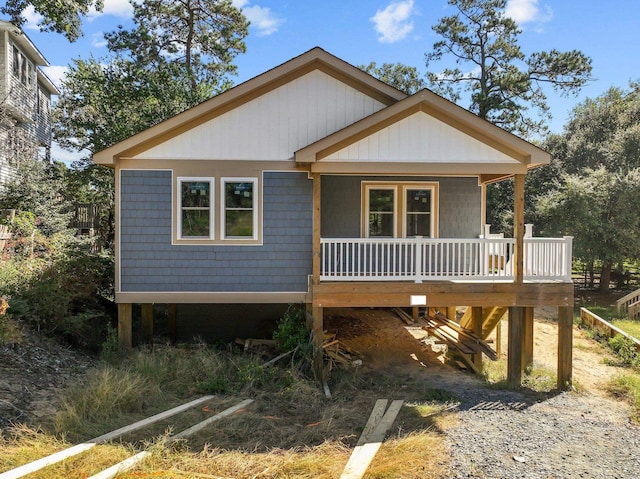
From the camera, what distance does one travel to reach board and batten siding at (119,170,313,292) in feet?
30.4

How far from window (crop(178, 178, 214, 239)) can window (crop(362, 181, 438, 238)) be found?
3.75 metres

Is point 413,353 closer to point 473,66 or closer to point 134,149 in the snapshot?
point 134,149

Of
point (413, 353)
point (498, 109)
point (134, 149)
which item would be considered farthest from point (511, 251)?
point (498, 109)

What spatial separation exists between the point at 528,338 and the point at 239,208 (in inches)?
288

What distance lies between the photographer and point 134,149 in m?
9.16

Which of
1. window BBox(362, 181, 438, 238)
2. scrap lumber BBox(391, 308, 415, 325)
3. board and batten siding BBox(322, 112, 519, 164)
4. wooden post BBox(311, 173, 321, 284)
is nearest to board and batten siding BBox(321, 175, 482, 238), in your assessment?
window BBox(362, 181, 438, 238)

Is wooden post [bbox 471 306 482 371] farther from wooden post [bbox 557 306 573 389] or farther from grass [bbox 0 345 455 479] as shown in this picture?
grass [bbox 0 345 455 479]

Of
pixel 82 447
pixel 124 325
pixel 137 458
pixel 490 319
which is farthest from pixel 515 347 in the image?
pixel 124 325

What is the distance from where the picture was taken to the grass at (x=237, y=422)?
5344mm

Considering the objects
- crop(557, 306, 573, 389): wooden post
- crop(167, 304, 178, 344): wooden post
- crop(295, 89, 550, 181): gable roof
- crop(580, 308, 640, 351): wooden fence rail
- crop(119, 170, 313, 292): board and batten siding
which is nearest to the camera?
crop(295, 89, 550, 181): gable roof

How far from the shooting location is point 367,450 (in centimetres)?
598

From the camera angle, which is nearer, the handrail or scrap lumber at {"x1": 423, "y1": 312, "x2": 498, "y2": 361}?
scrap lumber at {"x1": 423, "y1": 312, "x2": 498, "y2": 361}

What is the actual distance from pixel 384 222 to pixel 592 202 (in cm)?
1306

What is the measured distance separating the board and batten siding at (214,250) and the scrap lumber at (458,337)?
382cm
